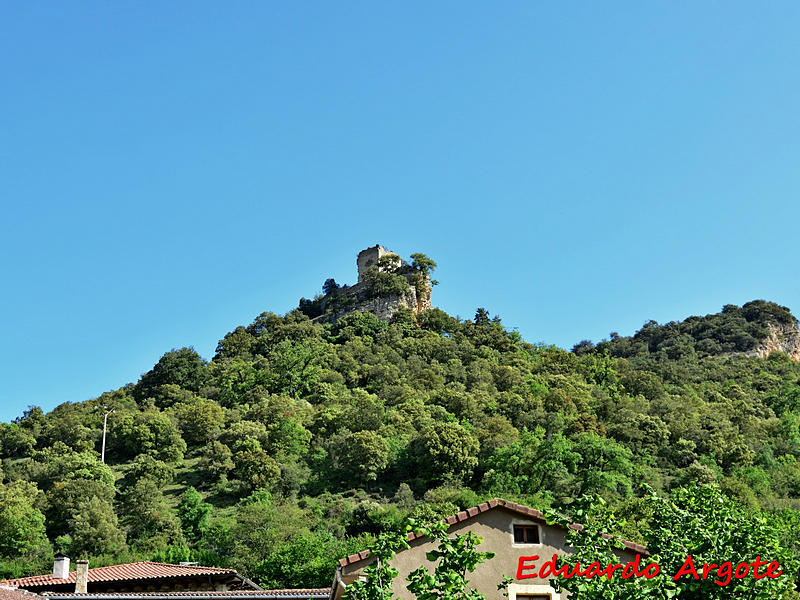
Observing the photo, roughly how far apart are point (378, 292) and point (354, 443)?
4174 cm

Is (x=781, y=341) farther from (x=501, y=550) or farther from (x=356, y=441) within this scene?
(x=501, y=550)

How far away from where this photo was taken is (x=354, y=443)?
197 ft

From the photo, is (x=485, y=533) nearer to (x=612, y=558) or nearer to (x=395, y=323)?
(x=612, y=558)

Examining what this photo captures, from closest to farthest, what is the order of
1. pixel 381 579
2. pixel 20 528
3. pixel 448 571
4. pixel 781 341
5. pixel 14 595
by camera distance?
pixel 448 571 < pixel 381 579 < pixel 14 595 < pixel 20 528 < pixel 781 341

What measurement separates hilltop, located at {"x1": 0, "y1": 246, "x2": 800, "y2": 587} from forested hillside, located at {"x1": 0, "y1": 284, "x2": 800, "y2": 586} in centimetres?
16

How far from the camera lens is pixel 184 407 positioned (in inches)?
2977

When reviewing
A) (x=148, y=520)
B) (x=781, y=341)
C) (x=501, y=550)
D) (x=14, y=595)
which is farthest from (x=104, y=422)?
(x=781, y=341)

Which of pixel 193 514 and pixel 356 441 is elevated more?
pixel 356 441

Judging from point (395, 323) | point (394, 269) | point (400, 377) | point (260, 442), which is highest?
point (394, 269)

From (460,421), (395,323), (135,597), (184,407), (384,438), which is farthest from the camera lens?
(395,323)

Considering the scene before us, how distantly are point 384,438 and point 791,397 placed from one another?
123 feet

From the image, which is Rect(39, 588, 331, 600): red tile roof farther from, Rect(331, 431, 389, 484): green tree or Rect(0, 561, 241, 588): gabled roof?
Rect(331, 431, 389, 484): green tree

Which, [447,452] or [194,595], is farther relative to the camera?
[447,452]

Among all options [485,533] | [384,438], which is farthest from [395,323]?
[485,533]
